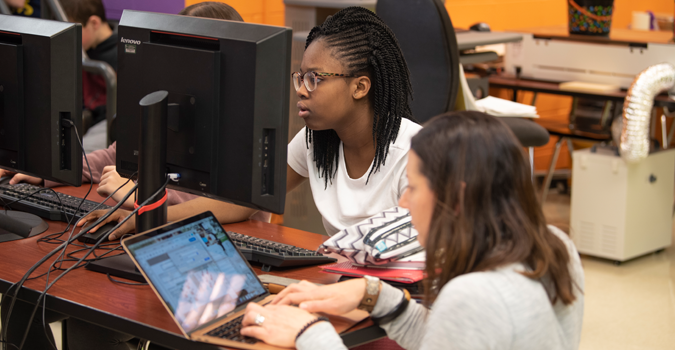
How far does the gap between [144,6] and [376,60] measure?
2.03 metres

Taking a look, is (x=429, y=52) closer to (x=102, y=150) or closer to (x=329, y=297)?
(x=102, y=150)

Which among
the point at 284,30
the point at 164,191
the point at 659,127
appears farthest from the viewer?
the point at 659,127

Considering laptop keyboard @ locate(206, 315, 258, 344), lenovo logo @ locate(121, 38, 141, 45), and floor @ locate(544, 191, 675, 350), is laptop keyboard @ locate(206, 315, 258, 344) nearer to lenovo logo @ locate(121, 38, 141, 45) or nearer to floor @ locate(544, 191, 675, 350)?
lenovo logo @ locate(121, 38, 141, 45)

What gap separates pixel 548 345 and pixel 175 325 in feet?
1.71

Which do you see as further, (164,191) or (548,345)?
(164,191)

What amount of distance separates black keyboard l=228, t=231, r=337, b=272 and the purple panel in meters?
1.97

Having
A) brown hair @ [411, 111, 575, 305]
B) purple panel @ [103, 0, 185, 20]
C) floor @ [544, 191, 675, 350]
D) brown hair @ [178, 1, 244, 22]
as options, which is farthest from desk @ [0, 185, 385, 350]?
purple panel @ [103, 0, 185, 20]

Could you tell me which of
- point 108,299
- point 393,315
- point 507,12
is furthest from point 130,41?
point 507,12

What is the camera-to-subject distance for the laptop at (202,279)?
97 cm

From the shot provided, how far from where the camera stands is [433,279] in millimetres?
Result: 964

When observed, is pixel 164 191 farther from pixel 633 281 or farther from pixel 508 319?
pixel 633 281

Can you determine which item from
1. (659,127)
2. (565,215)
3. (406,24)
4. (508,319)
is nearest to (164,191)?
(508,319)

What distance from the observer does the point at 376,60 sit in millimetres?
1474

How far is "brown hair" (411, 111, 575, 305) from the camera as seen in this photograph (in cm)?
87
